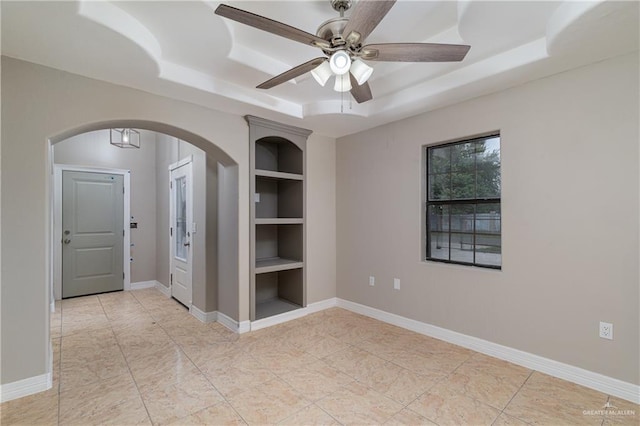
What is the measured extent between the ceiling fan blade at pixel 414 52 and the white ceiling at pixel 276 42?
0.33 metres

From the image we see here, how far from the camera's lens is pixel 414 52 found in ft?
6.21

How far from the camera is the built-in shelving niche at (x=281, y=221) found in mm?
4070

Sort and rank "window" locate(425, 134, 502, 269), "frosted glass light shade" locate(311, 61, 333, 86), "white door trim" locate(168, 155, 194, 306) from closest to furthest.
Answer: "frosted glass light shade" locate(311, 61, 333, 86), "window" locate(425, 134, 502, 269), "white door trim" locate(168, 155, 194, 306)

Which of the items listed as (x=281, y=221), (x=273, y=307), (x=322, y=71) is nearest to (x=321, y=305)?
(x=273, y=307)

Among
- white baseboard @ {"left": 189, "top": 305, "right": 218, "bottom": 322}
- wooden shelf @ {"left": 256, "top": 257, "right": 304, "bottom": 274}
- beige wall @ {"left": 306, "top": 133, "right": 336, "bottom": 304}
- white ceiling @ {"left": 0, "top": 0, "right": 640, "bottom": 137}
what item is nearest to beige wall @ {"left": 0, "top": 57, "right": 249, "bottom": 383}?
white ceiling @ {"left": 0, "top": 0, "right": 640, "bottom": 137}

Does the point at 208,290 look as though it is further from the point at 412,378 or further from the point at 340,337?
the point at 412,378

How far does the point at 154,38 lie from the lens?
2.32m

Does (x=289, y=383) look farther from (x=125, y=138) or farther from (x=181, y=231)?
(x=125, y=138)

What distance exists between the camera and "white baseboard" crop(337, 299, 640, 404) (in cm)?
222

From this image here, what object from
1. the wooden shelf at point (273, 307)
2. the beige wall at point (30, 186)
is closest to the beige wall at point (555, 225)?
the wooden shelf at point (273, 307)

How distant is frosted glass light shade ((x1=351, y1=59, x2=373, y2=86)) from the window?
5.47ft

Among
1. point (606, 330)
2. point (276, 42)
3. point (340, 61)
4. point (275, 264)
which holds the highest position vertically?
point (276, 42)

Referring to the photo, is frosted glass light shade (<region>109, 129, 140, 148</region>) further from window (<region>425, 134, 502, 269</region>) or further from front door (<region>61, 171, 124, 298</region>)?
window (<region>425, 134, 502, 269</region>)

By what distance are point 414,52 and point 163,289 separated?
5.43 meters
